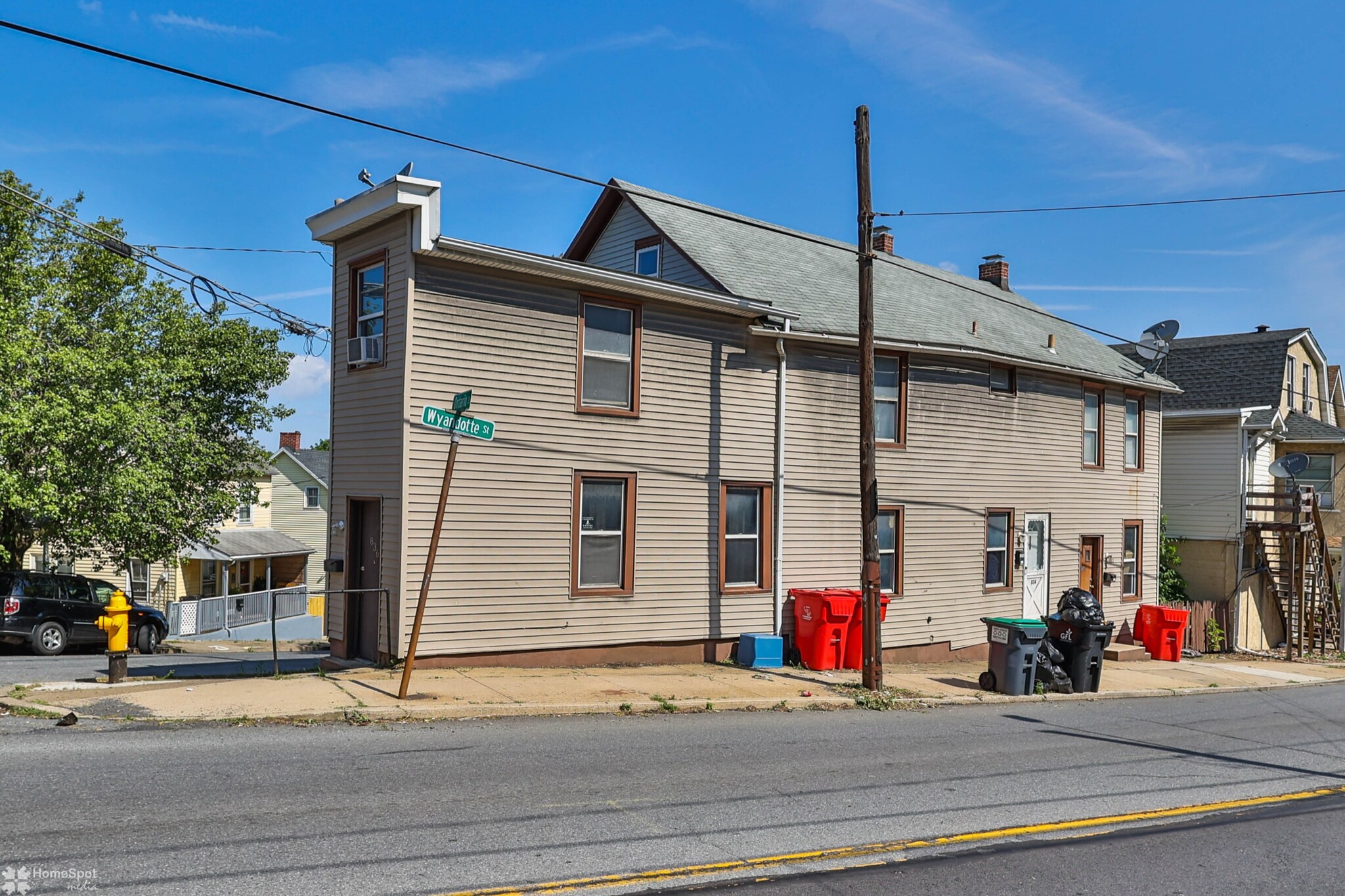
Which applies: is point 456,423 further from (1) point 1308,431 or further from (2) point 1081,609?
(1) point 1308,431

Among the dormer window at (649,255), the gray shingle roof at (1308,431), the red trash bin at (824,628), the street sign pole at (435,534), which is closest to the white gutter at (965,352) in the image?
the dormer window at (649,255)

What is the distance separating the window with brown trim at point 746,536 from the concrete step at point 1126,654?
9282 mm

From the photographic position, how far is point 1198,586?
27469 mm

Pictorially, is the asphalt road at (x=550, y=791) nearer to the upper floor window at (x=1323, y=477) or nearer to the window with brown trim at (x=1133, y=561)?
the window with brown trim at (x=1133, y=561)

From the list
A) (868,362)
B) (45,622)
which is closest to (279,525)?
(45,622)

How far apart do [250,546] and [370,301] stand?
28337 mm

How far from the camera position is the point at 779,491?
16109mm

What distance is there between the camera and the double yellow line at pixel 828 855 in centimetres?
588

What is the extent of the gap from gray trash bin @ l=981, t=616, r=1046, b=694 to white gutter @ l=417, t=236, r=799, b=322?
5587 millimetres

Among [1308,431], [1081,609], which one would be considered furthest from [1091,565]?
[1308,431]

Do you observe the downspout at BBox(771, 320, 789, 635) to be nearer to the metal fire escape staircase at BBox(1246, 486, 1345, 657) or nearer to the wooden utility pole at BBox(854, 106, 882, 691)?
the wooden utility pole at BBox(854, 106, 882, 691)

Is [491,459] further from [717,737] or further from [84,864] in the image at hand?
[84,864]

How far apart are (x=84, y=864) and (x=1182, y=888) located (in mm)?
6423

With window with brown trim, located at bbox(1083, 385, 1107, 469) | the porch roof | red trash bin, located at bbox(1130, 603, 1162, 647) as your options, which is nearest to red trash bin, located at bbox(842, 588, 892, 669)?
window with brown trim, located at bbox(1083, 385, 1107, 469)
